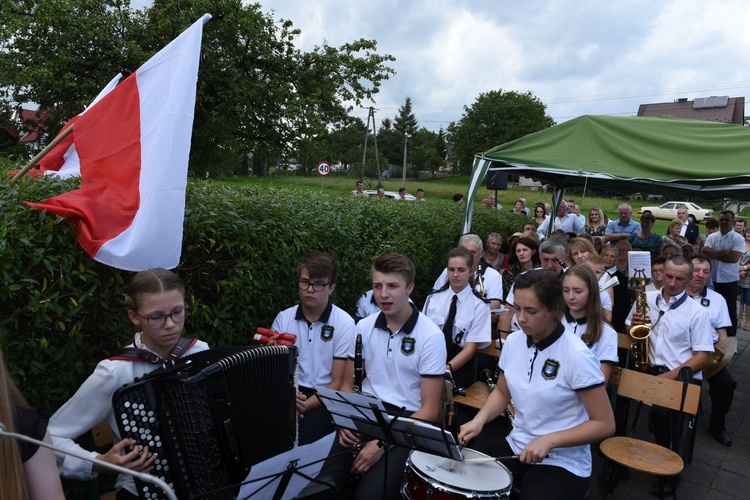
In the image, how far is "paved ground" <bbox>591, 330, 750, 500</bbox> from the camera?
4.31 m

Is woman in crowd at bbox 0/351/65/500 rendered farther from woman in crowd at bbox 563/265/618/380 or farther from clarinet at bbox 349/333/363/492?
woman in crowd at bbox 563/265/618/380

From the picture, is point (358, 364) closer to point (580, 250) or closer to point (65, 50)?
point (580, 250)

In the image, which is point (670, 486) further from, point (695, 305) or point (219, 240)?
point (219, 240)

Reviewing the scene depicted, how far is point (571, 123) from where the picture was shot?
8.23 m

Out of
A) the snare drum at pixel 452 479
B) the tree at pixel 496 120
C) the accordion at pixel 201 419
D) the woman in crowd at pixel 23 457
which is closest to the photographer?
the woman in crowd at pixel 23 457

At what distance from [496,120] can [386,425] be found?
258 feet

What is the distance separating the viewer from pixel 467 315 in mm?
4961

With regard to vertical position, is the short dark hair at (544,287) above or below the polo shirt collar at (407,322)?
above

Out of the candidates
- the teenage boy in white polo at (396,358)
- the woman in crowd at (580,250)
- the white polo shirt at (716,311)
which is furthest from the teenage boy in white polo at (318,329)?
the white polo shirt at (716,311)

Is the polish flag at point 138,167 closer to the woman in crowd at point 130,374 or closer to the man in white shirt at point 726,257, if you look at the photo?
the woman in crowd at point 130,374

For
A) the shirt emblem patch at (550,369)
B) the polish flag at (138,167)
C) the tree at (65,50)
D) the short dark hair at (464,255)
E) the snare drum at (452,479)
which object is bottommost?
the snare drum at (452,479)

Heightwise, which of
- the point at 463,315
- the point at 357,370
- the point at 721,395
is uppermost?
the point at 463,315

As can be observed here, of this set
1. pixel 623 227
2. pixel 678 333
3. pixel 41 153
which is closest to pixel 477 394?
pixel 678 333

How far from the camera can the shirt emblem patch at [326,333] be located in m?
3.80
